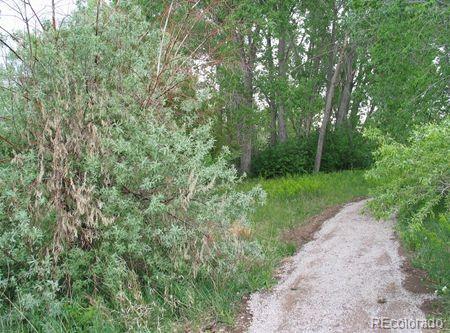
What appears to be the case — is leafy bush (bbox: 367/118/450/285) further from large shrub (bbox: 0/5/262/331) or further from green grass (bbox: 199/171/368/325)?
green grass (bbox: 199/171/368/325)

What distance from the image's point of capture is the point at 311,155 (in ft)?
58.4

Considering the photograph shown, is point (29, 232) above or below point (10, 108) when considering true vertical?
below

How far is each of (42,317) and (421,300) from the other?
3679 millimetres

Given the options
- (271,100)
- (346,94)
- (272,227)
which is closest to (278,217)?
(272,227)

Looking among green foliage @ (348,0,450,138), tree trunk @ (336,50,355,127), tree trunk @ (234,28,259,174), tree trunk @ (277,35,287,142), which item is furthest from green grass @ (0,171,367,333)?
tree trunk @ (336,50,355,127)

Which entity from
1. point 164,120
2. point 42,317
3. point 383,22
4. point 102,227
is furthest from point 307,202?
point 42,317

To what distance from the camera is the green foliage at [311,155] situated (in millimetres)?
17062

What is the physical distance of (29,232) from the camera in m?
4.31

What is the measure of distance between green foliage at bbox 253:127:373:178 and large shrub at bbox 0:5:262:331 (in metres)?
11.4

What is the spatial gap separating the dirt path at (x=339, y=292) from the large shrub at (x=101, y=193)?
2.39 feet

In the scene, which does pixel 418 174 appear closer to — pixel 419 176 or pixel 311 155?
pixel 419 176

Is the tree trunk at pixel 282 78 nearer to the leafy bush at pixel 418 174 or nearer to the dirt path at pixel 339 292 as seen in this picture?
the dirt path at pixel 339 292

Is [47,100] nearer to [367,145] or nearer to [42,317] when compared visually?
[42,317]

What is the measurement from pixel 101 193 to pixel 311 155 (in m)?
13.7
